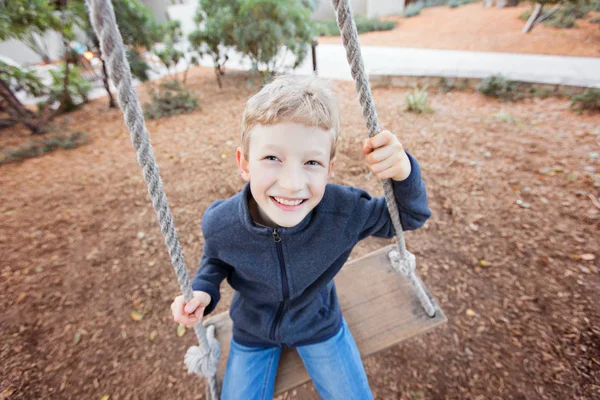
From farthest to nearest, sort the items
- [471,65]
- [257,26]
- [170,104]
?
[471,65] → [170,104] → [257,26]

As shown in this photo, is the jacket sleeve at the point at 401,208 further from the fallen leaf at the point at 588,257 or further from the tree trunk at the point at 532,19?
the tree trunk at the point at 532,19

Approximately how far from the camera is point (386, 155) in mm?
1037

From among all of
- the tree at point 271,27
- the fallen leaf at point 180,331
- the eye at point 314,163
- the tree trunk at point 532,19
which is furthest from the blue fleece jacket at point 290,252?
the tree trunk at point 532,19

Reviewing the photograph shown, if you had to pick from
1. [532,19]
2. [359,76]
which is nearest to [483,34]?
[532,19]

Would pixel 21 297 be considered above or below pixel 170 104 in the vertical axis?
below

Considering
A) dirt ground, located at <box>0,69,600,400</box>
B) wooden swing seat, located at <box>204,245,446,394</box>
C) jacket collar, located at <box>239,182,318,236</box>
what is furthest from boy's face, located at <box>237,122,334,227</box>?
dirt ground, located at <box>0,69,600,400</box>

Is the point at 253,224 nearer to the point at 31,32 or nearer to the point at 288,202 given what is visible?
the point at 288,202

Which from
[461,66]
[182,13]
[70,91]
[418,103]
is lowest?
[418,103]

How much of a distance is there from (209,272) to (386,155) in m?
0.92

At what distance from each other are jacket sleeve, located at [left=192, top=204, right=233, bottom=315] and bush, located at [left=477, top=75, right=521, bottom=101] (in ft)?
18.8

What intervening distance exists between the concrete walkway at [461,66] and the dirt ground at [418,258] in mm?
1044

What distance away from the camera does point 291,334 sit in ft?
4.58

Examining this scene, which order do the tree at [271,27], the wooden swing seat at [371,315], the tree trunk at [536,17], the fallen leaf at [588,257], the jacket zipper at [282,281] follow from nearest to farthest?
the jacket zipper at [282,281], the wooden swing seat at [371,315], the fallen leaf at [588,257], the tree at [271,27], the tree trunk at [536,17]

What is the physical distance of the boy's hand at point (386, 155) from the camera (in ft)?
3.39
